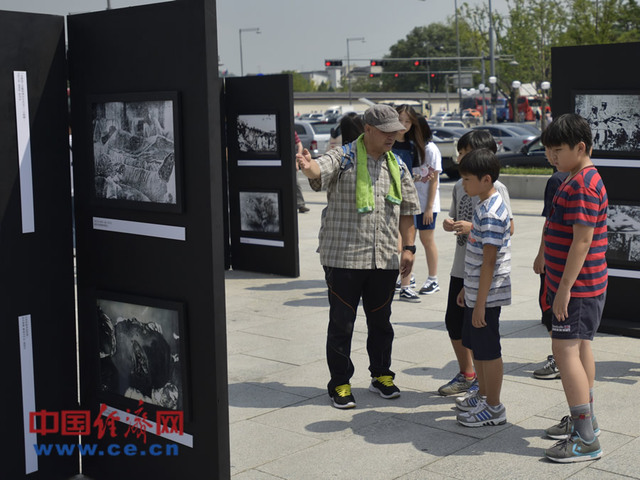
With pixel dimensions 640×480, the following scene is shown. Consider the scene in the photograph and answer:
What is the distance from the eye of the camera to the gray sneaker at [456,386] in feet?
18.4

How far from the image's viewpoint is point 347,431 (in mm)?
4977

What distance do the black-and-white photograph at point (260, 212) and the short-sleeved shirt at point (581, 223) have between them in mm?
5946

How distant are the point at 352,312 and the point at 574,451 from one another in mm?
1588

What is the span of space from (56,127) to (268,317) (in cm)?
438


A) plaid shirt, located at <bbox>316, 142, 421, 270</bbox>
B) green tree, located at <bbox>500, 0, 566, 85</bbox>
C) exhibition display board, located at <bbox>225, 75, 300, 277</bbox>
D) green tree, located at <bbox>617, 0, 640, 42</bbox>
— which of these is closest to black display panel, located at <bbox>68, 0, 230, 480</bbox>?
plaid shirt, located at <bbox>316, 142, 421, 270</bbox>

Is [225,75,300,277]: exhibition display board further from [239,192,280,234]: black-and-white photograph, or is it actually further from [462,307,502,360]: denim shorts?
[462,307,502,360]: denim shorts

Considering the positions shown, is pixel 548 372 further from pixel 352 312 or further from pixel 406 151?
pixel 406 151

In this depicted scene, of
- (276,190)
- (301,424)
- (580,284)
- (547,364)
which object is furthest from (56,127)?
(276,190)

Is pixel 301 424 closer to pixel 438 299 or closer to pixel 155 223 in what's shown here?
pixel 155 223

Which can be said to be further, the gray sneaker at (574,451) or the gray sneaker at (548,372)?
the gray sneaker at (548,372)

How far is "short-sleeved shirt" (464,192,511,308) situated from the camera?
4.74 metres

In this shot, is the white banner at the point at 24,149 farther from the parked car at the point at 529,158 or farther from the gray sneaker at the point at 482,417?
the parked car at the point at 529,158

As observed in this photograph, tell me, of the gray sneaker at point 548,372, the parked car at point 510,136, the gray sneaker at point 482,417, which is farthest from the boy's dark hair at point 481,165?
the parked car at point 510,136

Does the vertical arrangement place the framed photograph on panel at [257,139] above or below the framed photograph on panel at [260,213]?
above
